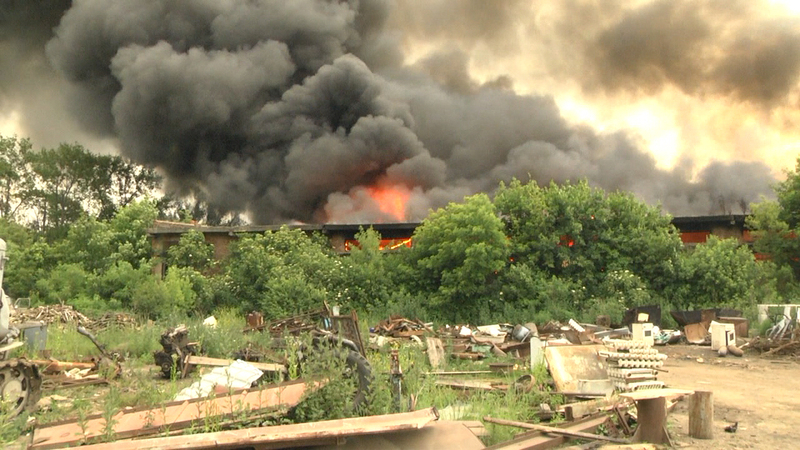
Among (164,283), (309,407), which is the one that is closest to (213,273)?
(164,283)

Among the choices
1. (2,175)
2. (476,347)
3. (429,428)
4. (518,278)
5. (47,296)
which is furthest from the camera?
(2,175)

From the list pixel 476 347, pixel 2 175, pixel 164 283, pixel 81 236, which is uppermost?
pixel 2 175

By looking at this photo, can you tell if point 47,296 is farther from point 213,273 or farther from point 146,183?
point 146,183

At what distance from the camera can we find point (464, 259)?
889 inches

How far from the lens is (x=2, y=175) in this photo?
40781 mm

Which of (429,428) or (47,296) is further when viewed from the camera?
(47,296)

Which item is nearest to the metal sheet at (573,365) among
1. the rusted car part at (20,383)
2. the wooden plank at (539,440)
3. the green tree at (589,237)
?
the wooden plank at (539,440)

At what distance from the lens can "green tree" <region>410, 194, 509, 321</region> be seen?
22.3 meters

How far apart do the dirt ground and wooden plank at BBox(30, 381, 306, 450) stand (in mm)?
4750

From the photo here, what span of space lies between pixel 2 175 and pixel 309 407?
42.9m

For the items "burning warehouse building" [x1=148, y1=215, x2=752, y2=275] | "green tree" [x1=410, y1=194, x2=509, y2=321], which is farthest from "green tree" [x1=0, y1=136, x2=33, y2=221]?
"green tree" [x1=410, y1=194, x2=509, y2=321]

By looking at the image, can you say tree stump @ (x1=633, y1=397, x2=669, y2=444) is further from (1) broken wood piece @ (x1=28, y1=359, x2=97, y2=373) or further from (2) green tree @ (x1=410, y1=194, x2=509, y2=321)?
(2) green tree @ (x1=410, y1=194, x2=509, y2=321)

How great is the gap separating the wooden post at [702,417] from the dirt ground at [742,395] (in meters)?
0.10

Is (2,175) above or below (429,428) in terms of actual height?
above
